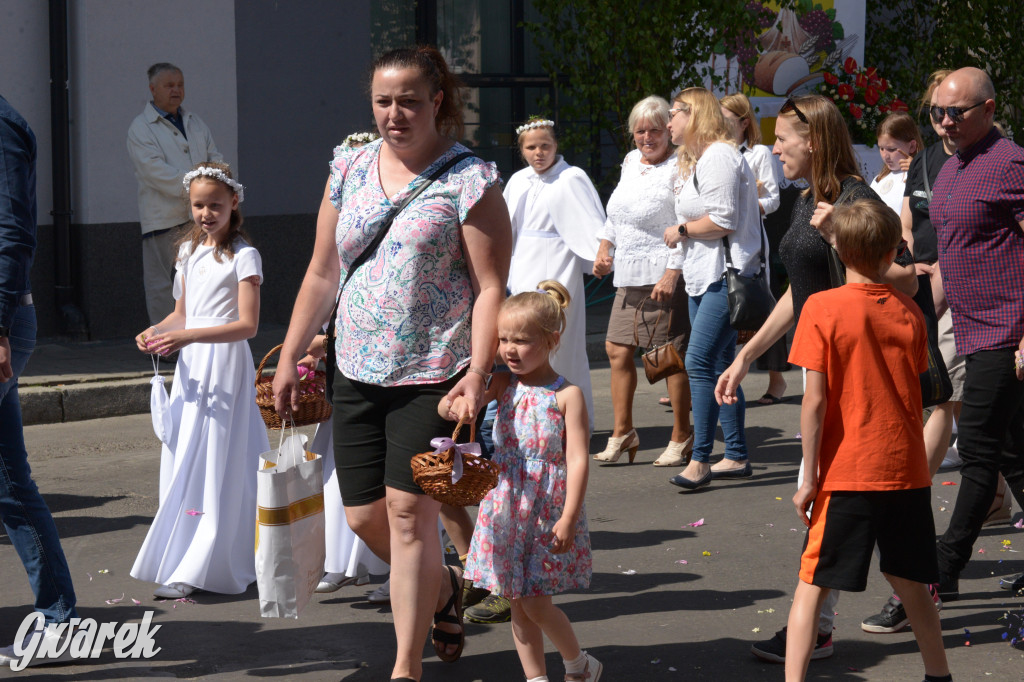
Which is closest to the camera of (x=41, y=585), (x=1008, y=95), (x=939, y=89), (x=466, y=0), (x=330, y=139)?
(x=41, y=585)

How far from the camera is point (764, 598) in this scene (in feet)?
16.6

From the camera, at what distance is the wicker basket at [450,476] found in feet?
12.1

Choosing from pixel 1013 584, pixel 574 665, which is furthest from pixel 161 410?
pixel 1013 584

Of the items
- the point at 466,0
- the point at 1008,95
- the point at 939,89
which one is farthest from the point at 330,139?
the point at 1008,95

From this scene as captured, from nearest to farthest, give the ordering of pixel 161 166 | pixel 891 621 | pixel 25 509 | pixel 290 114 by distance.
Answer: pixel 25 509
pixel 891 621
pixel 161 166
pixel 290 114

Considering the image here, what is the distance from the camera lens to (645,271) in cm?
736

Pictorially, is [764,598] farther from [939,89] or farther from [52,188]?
[52,188]

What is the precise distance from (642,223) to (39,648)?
413 cm

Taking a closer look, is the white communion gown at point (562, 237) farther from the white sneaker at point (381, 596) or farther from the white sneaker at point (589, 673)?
the white sneaker at point (589, 673)

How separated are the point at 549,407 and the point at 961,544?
1850 mm

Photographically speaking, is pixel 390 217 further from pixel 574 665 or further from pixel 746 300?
pixel 746 300

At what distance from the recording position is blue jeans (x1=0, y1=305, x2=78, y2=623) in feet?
14.0

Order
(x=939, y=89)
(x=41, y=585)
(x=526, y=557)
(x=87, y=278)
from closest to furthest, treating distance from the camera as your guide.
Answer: (x=526, y=557) → (x=41, y=585) → (x=939, y=89) → (x=87, y=278)

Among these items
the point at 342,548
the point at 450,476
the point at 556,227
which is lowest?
the point at 342,548
